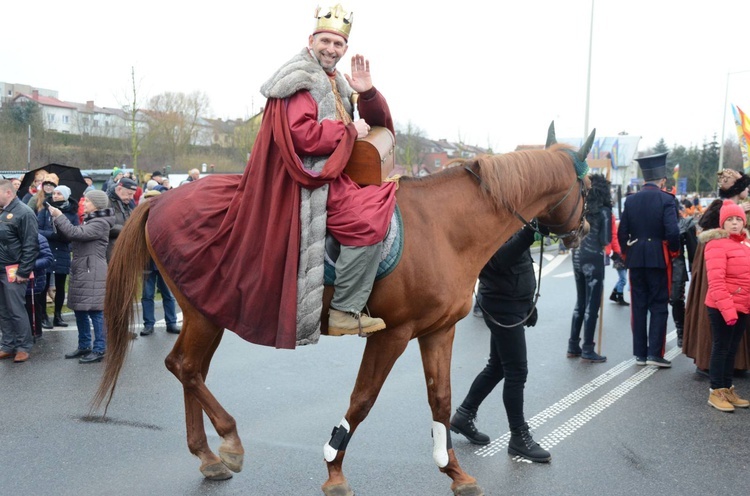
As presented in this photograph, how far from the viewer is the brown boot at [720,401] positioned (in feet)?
18.7

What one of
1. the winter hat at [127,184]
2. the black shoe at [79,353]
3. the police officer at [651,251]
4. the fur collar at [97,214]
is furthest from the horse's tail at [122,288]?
the police officer at [651,251]

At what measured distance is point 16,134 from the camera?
25.0 metres

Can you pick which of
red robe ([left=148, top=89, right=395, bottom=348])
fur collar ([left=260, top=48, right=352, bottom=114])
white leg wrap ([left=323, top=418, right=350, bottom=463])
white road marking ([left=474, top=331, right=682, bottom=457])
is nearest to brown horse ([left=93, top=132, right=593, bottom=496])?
white leg wrap ([left=323, top=418, right=350, bottom=463])

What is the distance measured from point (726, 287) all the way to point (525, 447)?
245cm

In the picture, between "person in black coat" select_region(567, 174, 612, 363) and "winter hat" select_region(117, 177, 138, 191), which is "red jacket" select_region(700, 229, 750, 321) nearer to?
"person in black coat" select_region(567, 174, 612, 363)

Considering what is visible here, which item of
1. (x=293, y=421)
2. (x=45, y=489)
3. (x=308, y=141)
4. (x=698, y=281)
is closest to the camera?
(x=308, y=141)

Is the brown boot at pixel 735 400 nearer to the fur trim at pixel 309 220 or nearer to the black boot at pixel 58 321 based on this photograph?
the fur trim at pixel 309 220

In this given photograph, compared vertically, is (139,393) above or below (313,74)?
below

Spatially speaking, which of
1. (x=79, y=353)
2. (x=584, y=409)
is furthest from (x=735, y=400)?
(x=79, y=353)

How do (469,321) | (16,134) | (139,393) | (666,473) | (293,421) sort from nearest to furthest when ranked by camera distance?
(666,473) < (293,421) < (139,393) < (469,321) < (16,134)

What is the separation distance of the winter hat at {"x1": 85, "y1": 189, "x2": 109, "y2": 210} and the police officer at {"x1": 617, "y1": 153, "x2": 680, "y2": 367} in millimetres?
5887

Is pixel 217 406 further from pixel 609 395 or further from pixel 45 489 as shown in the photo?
pixel 609 395

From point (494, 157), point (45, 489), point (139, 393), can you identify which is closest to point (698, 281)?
point (494, 157)

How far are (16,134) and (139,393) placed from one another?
23021 mm
